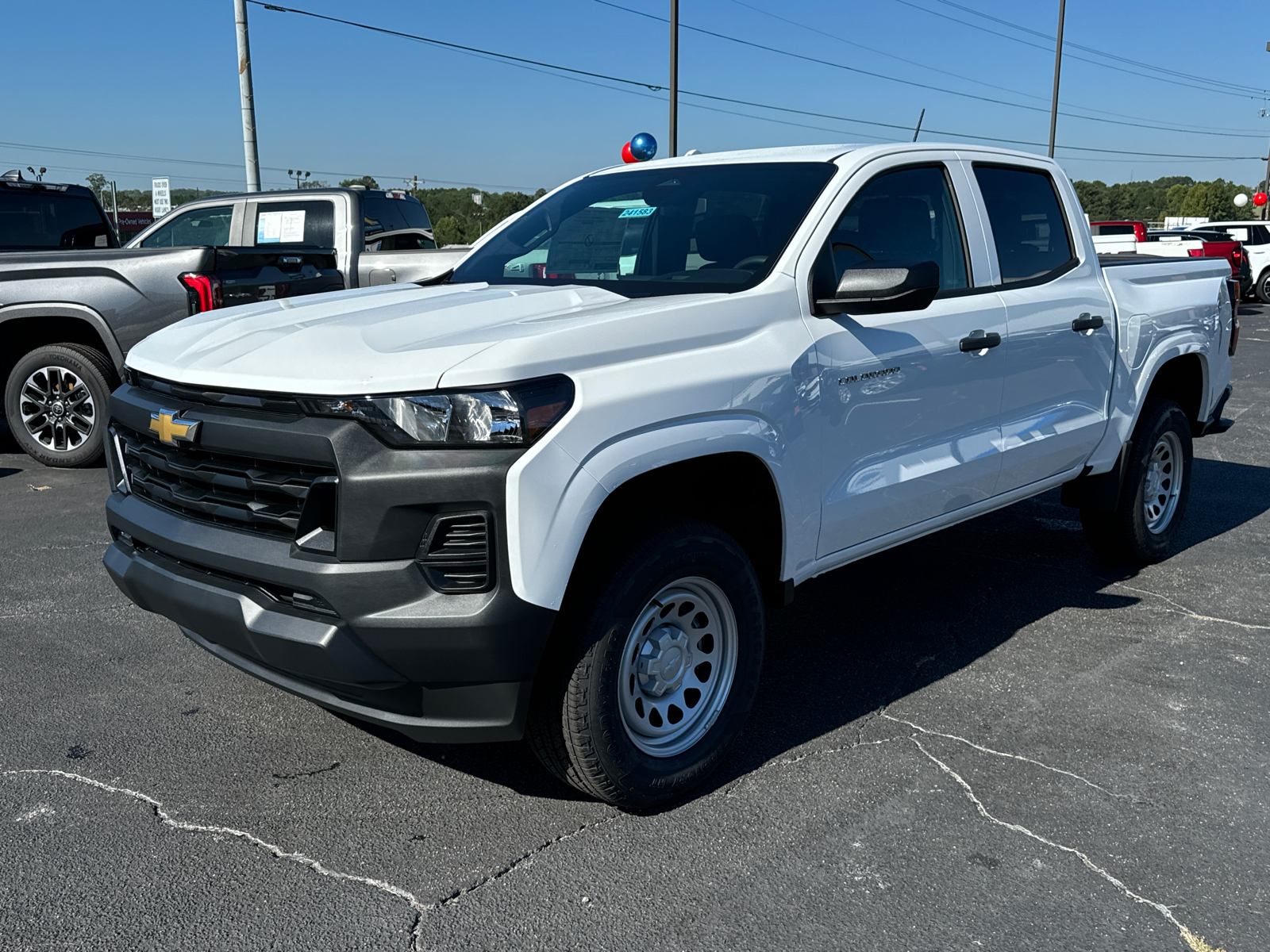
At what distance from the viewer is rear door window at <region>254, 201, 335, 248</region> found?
966cm

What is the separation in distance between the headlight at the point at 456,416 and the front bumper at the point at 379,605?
0.13ft

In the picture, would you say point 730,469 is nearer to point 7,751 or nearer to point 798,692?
point 798,692

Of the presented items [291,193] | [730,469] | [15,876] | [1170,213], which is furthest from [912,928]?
[1170,213]

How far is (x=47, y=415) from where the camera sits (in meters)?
7.94

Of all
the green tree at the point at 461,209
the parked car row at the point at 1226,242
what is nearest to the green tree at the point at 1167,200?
the green tree at the point at 461,209

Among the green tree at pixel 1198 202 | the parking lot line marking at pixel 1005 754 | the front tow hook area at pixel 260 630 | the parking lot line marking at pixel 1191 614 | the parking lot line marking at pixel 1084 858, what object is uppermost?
the green tree at pixel 1198 202

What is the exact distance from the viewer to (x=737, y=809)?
3.31m

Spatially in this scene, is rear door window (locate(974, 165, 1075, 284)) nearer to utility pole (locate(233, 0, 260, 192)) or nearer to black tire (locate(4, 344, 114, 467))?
black tire (locate(4, 344, 114, 467))

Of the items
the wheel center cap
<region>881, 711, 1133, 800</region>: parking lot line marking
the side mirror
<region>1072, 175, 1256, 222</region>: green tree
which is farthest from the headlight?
<region>1072, 175, 1256, 222</region>: green tree

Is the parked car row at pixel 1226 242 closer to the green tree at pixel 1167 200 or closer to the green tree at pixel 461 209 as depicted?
the green tree at pixel 461 209

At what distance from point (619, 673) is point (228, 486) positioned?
3.83 ft

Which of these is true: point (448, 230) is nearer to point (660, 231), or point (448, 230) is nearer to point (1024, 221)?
point (1024, 221)

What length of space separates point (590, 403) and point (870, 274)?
3.77 ft

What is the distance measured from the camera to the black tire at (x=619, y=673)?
2.98 meters
